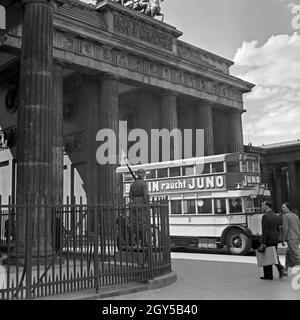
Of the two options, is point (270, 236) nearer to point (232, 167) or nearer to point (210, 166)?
point (232, 167)

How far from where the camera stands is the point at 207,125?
36688mm

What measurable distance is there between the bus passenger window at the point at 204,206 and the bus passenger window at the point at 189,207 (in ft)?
1.05

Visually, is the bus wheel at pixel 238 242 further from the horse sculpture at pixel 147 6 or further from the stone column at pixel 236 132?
the horse sculpture at pixel 147 6

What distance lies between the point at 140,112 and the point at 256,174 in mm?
17803

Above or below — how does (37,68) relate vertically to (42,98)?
above

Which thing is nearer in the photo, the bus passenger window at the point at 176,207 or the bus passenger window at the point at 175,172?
the bus passenger window at the point at 175,172

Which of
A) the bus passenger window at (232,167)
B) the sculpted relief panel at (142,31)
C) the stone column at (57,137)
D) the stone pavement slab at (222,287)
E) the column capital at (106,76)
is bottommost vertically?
the stone pavement slab at (222,287)

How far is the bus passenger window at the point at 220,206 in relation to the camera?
20284mm

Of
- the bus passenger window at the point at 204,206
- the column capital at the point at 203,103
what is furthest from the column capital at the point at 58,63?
the column capital at the point at 203,103

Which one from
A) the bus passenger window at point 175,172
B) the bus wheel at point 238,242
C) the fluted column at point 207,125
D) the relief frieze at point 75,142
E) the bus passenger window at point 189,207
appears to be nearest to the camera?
the bus wheel at point 238,242
